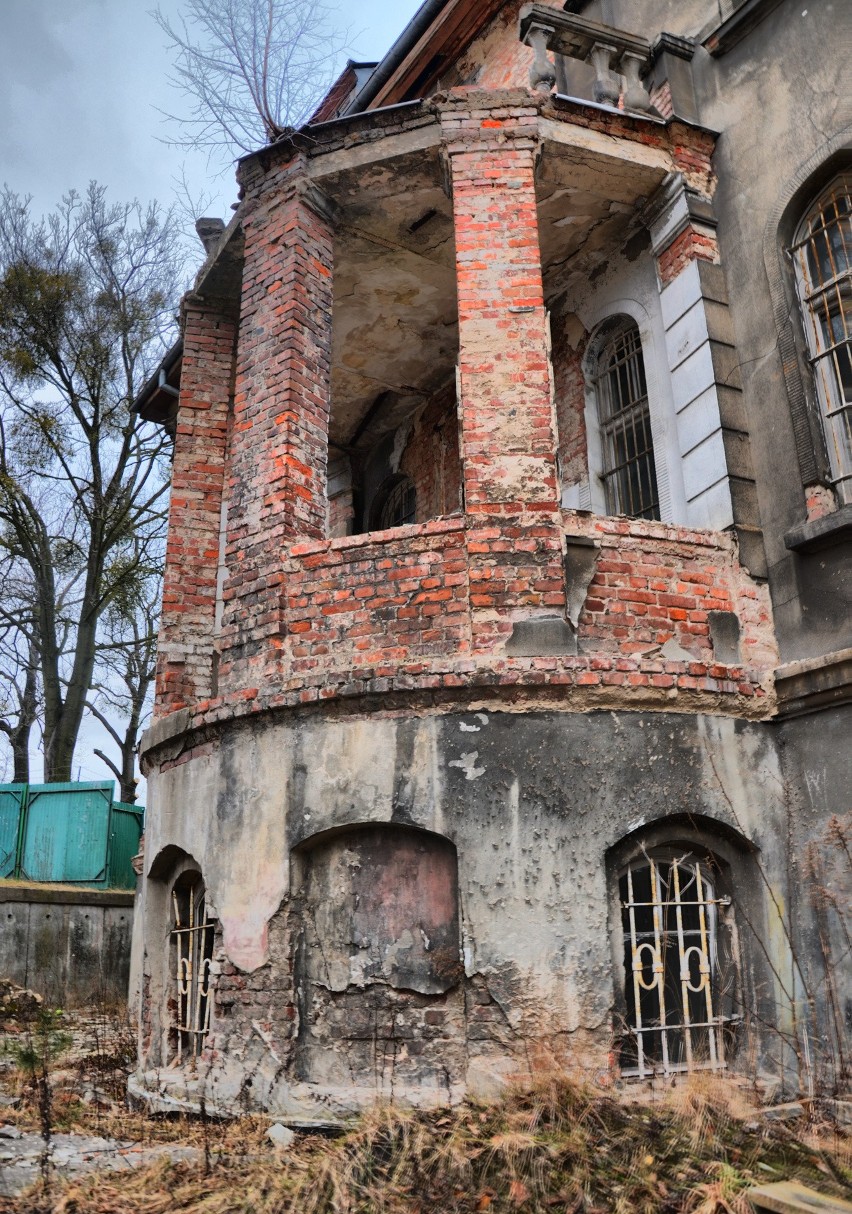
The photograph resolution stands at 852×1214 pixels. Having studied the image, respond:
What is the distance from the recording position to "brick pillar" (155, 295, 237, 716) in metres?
8.23

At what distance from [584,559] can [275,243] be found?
142 inches

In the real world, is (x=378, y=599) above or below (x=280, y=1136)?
above

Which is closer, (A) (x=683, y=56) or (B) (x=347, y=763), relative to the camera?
(B) (x=347, y=763)

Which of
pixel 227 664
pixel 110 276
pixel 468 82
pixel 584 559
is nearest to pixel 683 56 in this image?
pixel 468 82

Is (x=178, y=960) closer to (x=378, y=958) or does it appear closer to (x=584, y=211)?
(x=378, y=958)

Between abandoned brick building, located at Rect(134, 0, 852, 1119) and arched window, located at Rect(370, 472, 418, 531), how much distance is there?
3744mm

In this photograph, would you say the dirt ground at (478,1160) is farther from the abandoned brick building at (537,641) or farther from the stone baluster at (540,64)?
the stone baluster at (540,64)

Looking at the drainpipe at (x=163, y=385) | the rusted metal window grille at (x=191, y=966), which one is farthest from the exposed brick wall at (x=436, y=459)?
the rusted metal window grille at (x=191, y=966)

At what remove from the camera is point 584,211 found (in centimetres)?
825

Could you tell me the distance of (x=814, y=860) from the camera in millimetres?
5906

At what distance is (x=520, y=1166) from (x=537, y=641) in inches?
109

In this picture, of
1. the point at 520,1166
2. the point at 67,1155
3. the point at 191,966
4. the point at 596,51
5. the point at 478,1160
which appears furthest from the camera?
the point at 596,51

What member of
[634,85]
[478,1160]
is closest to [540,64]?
[634,85]

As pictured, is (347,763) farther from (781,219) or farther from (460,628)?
(781,219)
